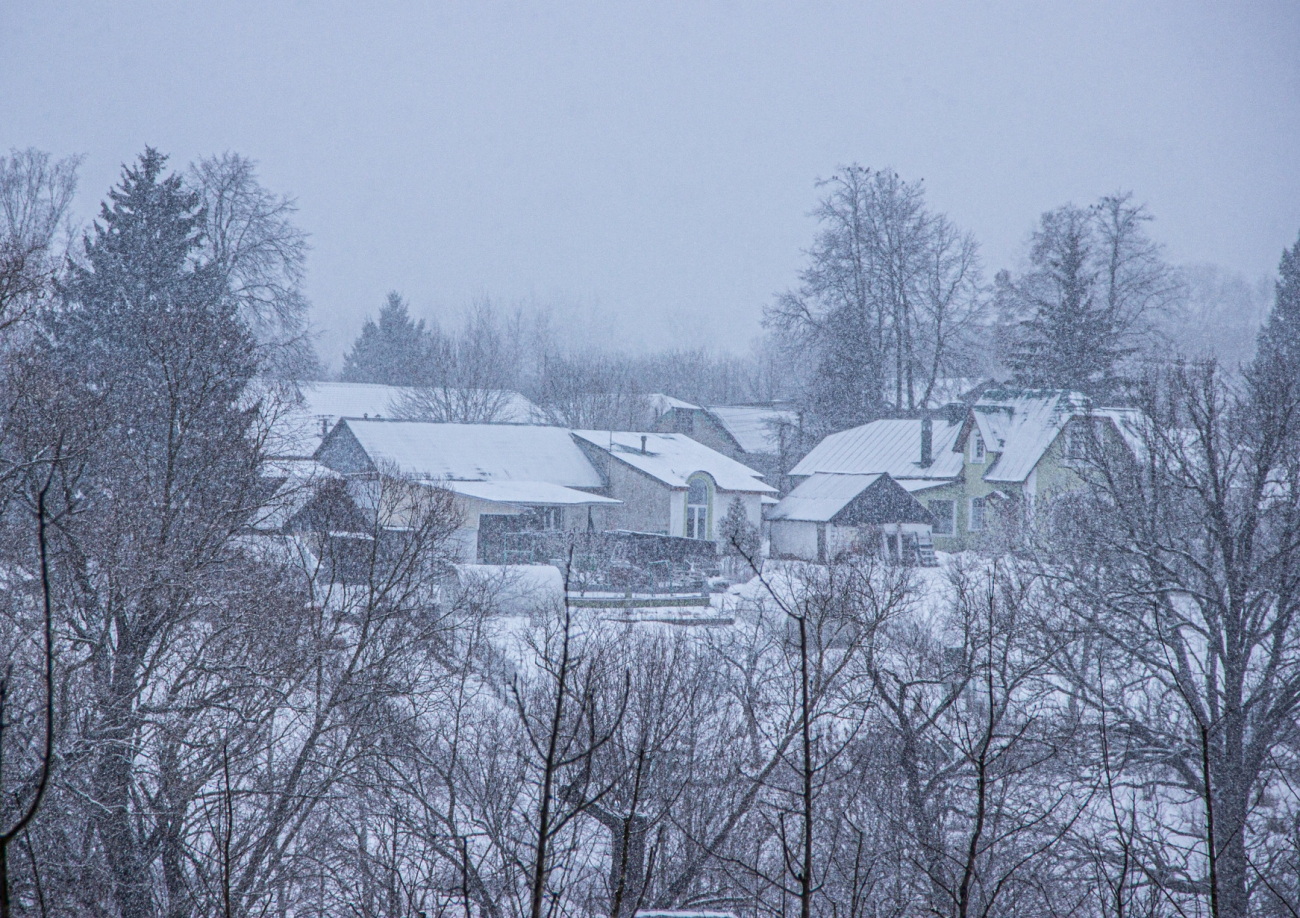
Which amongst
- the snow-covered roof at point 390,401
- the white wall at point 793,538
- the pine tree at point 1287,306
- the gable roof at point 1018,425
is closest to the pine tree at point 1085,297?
the gable roof at point 1018,425

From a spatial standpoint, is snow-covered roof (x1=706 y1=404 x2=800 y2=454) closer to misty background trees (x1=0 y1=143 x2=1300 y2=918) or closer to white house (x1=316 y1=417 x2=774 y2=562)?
white house (x1=316 y1=417 x2=774 y2=562)

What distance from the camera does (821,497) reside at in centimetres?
3784

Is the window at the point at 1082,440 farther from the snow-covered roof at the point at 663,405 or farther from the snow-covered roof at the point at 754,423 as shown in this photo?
the snow-covered roof at the point at 663,405

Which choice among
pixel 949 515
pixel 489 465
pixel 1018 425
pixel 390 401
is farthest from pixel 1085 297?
pixel 390 401

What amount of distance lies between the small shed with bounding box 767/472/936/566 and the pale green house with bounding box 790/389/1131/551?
1.28 m

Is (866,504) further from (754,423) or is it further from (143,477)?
(143,477)

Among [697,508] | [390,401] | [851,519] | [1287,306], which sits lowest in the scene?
[851,519]

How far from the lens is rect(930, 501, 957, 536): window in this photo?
37.6 metres

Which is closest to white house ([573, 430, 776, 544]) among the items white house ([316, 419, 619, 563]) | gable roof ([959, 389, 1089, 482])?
white house ([316, 419, 619, 563])

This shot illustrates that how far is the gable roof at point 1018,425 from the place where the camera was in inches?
1347

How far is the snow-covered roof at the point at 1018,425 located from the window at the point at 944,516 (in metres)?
2.46

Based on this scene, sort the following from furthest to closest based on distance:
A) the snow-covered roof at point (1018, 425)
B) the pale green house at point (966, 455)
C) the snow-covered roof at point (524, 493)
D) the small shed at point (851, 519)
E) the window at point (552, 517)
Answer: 1. the small shed at point (851, 519)
2. the snow-covered roof at point (1018, 425)
3. the pale green house at point (966, 455)
4. the window at point (552, 517)
5. the snow-covered roof at point (524, 493)

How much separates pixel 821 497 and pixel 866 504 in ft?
7.57

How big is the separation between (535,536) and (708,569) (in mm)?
5171
